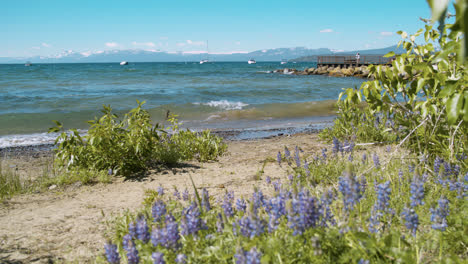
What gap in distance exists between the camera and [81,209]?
4.34 meters

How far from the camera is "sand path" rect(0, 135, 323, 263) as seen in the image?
324 centimetres

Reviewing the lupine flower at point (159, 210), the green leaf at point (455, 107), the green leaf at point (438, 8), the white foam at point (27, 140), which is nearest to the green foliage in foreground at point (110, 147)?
the lupine flower at point (159, 210)

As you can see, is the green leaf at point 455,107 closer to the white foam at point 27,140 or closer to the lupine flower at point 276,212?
the lupine flower at point 276,212

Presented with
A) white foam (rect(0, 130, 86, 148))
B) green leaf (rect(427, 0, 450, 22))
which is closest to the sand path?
green leaf (rect(427, 0, 450, 22))

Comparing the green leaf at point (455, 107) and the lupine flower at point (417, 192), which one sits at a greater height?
the green leaf at point (455, 107)

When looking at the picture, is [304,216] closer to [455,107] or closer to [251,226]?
[251,226]

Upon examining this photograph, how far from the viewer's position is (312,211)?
2082 millimetres

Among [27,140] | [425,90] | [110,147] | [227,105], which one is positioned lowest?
[27,140]

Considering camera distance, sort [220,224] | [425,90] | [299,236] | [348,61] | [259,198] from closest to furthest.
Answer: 1. [299,236]
2. [220,224]
3. [259,198]
4. [425,90]
5. [348,61]

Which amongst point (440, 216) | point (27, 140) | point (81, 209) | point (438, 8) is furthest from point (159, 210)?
point (27, 140)

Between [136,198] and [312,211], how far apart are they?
305cm

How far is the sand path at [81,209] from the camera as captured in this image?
3.24 m

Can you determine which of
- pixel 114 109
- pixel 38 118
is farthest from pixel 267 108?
pixel 38 118

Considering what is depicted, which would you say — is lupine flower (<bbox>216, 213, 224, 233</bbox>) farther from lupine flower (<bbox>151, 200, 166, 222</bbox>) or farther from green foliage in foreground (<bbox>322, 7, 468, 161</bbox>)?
green foliage in foreground (<bbox>322, 7, 468, 161</bbox>)
